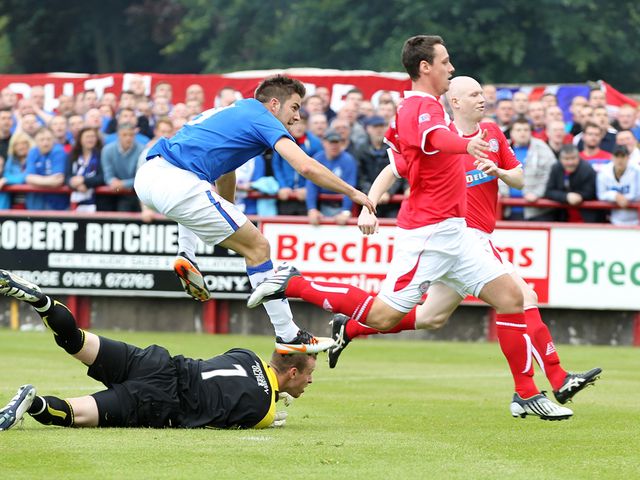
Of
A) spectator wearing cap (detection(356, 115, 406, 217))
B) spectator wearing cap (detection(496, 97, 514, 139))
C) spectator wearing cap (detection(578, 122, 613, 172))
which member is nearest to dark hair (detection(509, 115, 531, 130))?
spectator wearing cap (detection(496, 97, 514, 139))

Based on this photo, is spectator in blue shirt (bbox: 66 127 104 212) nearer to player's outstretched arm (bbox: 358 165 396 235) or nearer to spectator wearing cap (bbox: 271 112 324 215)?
spectator wearing cap (bbox: 271 112 324 215)

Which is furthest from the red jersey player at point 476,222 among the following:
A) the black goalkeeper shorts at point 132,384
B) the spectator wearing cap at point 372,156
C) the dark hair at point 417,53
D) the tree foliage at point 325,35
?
the tree foliage at point 325,35

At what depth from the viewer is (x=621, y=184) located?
1702 centimetres

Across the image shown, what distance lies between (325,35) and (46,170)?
90.3ft

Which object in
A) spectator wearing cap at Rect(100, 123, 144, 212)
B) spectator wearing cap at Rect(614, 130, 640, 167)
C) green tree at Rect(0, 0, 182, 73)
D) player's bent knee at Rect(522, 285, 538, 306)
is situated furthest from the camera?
green tree at Rect(0, 0, 182, 73)

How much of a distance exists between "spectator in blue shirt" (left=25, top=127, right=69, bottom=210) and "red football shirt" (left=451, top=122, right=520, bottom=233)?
30.4ft

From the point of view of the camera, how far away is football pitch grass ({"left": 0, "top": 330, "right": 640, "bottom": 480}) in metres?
7.32

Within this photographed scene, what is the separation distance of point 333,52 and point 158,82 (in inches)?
915

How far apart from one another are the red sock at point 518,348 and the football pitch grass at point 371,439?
292mm

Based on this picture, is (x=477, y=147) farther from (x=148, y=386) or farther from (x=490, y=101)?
(x=490, y=101)

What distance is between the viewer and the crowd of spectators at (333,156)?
17047mm

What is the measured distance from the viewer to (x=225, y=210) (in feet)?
32.2

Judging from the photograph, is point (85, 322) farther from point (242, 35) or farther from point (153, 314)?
point (242, 35)

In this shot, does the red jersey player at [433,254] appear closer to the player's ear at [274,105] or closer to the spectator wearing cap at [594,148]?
the player's ear at [274,105]
